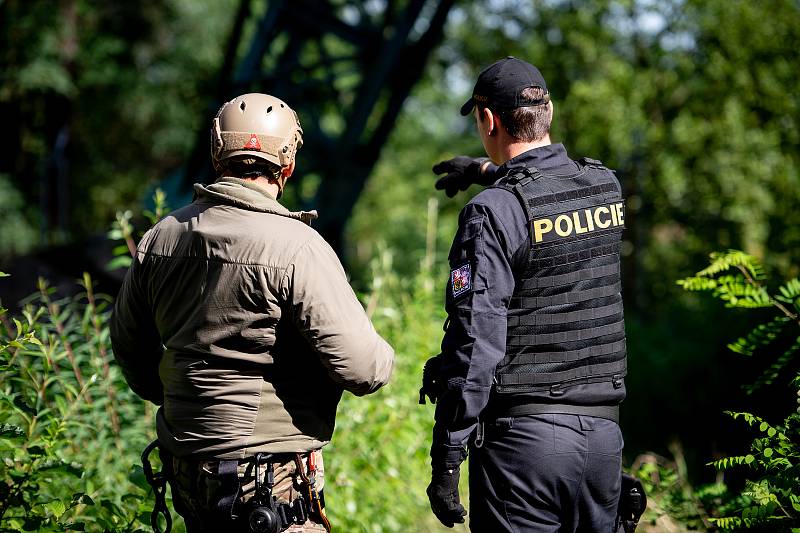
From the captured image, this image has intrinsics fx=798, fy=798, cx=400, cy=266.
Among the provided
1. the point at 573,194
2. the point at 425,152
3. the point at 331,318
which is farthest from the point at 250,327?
the point at 425,152

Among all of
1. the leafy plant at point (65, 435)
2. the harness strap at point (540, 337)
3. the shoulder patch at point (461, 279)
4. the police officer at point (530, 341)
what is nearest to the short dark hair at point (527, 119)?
the police officer at point (530, 341)

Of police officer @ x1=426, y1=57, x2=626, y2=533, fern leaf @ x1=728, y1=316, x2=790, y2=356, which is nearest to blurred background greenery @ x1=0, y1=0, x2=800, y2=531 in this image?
fern leaf @ x1=728, y1=316, x2=790, y2=356

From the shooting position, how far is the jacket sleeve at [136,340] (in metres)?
2.62

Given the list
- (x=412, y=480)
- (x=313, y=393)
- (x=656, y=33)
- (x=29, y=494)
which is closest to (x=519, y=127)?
(x=313, y=393)

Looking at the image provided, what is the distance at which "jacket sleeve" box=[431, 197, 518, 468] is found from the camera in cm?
246

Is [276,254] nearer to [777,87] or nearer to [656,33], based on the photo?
[777,87]

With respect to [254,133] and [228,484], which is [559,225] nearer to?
[254,133]

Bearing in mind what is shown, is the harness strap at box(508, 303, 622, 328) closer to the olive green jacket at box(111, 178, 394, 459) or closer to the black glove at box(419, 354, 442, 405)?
the black glove at box(419, 354, 442, 405)

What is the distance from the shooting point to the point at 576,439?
2576 millimetres

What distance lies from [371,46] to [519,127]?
15.1 ft

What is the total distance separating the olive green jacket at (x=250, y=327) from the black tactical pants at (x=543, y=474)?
0.49 meters

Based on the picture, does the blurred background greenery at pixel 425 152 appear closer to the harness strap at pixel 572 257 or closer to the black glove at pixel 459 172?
the black glove at pixel 459 172

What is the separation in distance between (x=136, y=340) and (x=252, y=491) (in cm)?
70

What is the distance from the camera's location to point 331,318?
2309 mm
